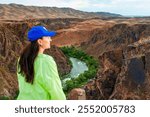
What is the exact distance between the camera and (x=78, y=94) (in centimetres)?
769

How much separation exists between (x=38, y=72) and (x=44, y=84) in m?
0.16

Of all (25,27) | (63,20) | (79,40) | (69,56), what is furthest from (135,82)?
(63,20)

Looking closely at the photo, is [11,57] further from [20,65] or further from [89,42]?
[20,65]

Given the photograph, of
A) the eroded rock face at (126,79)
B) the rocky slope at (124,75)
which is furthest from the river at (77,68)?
the eroded rock face at (126,79)

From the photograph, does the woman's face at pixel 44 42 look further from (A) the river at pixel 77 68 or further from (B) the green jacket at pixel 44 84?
(A) the river at pixel 77 68

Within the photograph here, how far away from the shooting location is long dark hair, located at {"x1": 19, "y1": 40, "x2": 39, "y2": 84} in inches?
213

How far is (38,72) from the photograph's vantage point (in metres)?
5.35

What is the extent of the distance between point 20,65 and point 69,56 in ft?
235

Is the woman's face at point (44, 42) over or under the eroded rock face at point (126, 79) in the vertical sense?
over

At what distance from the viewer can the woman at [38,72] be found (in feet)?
17.4

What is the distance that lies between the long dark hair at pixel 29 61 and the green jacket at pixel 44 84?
0.05 meters

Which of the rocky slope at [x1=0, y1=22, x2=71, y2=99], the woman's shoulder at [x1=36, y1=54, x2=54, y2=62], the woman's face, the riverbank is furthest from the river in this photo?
the woman's shoulder at [x1=36, y1=54, x2=54, y2=62]

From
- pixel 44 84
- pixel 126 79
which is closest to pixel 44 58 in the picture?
pixel 44 84

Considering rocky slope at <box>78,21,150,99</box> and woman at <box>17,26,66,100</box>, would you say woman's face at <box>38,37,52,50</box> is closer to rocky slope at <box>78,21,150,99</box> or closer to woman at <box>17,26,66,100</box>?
woman at <box>17,26,66,100</box>
